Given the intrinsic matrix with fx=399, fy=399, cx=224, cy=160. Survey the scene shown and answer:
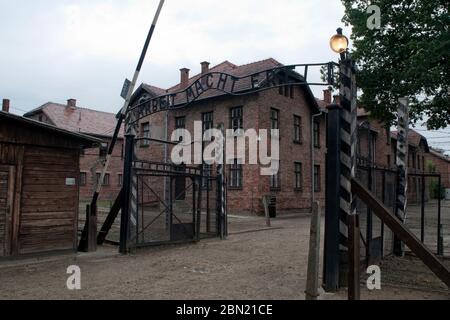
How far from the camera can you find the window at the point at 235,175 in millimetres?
24016

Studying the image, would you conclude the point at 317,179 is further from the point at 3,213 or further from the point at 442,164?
the point at 442,164

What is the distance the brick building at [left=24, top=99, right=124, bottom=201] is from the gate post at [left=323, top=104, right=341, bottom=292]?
111 feet

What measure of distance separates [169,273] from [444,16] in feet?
59.1

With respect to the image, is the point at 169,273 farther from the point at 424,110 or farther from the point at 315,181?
the point at 315,181

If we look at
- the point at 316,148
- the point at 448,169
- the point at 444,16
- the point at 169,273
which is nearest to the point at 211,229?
the point at 169,273

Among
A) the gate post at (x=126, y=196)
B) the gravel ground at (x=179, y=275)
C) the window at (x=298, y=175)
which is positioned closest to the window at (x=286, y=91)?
the window at (x=298, y=175)

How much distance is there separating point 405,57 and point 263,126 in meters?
8.36

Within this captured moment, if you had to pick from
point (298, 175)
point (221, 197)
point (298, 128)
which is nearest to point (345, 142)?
point (221, 197)

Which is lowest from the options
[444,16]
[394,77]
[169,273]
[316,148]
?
[169,273]

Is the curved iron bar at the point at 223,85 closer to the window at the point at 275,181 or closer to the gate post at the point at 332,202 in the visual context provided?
the gate post at the point at 332,202

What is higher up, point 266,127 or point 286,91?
point 286,91

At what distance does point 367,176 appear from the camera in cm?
927

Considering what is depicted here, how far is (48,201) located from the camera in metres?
10.1

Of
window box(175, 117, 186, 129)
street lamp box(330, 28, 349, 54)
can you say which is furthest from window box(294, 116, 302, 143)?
street lamp box(330, 28, 349, 54)
